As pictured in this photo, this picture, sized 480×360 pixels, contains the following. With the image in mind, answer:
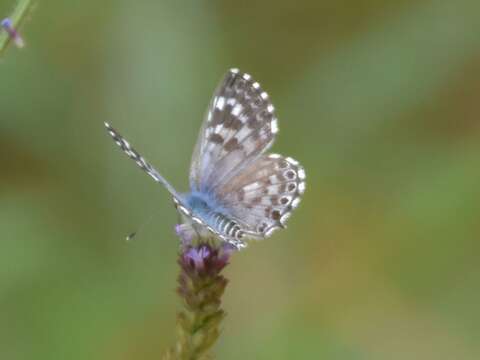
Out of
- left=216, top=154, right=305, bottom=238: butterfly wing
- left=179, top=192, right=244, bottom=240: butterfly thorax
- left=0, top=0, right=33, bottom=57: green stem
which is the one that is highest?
left=0, top=0, right=33, bottom=57: green stem

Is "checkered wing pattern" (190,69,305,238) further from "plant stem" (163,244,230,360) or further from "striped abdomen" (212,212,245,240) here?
"plant stem" (163,244,230,360)

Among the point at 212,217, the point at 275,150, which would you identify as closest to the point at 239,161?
the point at 212,217

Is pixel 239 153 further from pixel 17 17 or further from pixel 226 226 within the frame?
pixel 17 17

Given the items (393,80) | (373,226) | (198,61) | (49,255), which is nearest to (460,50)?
(393,80)

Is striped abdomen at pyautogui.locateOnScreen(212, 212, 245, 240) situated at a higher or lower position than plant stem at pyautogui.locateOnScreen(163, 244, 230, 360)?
higher

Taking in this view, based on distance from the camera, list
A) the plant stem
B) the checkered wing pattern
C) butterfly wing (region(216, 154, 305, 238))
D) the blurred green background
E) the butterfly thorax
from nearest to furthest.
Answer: the plant stem, the butterfly thorax, butterfly wing (region(216, 154, 305, 238)), the checkered wing pattern, the blurred green background

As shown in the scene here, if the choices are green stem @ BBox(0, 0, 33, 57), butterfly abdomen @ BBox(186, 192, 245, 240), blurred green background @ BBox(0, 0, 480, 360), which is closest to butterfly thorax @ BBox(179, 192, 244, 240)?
butterfly abdomen @ BBox(186, 192, 245, 240)
